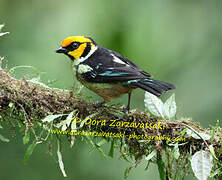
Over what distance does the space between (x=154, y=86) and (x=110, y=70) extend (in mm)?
707

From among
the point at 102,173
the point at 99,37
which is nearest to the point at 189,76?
the point at 99,37

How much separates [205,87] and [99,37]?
77.8 inches

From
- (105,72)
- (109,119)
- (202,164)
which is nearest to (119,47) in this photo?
(105,72)

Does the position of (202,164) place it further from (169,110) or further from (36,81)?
(36,81)

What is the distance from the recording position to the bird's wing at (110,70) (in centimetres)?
414

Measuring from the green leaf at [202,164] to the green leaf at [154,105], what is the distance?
58 centimetres

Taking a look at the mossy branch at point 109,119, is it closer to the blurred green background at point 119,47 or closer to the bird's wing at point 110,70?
the bird's wing at point 110,70

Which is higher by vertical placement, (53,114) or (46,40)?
(46,40)

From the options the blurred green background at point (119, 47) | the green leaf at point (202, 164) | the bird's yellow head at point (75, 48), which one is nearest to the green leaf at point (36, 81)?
the bird's yellow head at point (75, 48)

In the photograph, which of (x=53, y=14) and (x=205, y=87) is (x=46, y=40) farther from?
(x=205, y=87)

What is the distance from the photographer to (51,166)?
21.1ft

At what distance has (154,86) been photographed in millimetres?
3795

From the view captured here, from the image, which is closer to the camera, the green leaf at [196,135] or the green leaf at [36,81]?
the green leaf at [196,135]

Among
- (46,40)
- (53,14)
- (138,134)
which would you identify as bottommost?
(138,134)
